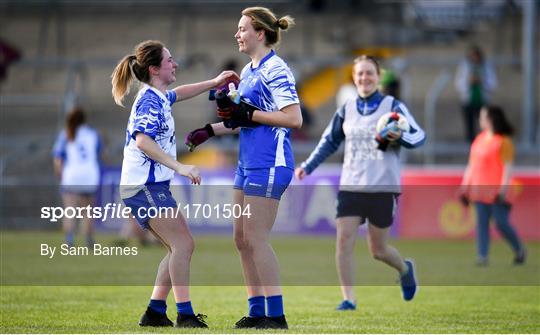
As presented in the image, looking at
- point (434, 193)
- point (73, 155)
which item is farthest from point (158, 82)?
point (434, 193)

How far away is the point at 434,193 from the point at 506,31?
28.3 feet

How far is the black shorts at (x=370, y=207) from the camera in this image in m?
11.4

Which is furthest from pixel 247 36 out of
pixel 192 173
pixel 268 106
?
pixel 192 173

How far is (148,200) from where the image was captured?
29.8ft

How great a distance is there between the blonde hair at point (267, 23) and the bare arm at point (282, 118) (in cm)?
56

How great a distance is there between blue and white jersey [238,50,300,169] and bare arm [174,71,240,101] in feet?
1.54

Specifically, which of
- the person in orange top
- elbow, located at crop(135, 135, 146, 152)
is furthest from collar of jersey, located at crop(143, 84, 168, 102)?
the person in orange top

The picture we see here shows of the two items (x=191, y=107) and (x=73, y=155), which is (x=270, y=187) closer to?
(x=73, y=155)

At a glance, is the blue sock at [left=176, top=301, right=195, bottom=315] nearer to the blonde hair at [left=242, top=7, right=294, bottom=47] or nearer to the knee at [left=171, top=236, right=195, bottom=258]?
the knee at [left=171, top=236, right=195, bottom=258]

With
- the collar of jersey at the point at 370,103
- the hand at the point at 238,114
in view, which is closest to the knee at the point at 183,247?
the hand at the point at 238,114

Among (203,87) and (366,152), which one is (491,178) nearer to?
(366,152)

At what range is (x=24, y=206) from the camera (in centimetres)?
2508

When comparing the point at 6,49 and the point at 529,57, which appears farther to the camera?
the point at 6,49

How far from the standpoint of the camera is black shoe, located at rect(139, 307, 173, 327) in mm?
9234
